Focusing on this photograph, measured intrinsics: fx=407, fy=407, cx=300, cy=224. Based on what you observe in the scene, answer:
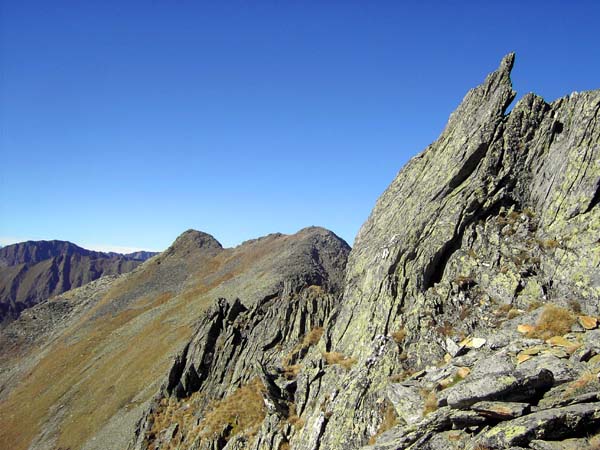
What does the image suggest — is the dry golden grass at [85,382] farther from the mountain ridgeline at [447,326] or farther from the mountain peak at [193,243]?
the mountain peak at [193,243]

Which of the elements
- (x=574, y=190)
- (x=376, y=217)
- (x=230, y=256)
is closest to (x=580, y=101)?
(x=574, y=190)

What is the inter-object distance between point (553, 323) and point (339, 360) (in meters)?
13.2

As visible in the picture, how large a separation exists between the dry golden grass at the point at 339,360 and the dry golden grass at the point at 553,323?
10.9 m

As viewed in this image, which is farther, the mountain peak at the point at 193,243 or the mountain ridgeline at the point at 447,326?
the mountain peak at the point at 193,243

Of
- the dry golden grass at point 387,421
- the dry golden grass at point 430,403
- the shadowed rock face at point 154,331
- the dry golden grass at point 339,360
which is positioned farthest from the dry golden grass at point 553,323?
Answer: the shadowed rock face at point 154,331

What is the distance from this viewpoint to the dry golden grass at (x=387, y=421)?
19.5 m

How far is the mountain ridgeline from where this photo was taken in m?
15.2

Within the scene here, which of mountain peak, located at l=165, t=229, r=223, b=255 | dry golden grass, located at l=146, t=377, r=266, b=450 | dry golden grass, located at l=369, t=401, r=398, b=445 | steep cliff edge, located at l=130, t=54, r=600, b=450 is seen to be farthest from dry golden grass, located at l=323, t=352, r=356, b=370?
mountain peak, located at l=165, t=229, r=223, b=255

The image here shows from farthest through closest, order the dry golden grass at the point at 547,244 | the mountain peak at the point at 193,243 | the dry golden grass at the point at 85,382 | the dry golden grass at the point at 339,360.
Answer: the mountain peak at the point at 193,243
the dry golden grass at the point at 85,382
the dry golden grass at the point at 339,360
the dry golden grass at the point at 547,244

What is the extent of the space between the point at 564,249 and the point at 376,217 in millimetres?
15500

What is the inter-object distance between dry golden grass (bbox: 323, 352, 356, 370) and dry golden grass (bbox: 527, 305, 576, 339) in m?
10.9

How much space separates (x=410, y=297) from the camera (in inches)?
1030

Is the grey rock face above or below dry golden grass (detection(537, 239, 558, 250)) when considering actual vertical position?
below

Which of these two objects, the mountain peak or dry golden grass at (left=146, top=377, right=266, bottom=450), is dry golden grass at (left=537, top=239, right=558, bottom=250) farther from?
the mountain peak
